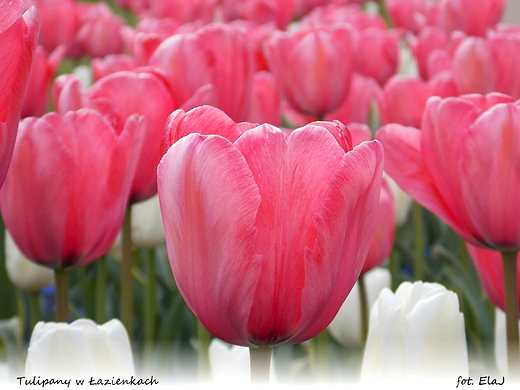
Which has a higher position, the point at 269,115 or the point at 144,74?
the point at 144,74

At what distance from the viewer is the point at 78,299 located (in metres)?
1.50

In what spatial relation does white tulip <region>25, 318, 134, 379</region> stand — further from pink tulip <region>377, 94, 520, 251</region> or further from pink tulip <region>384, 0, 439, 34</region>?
pink tulip <region>384, 0, 439, 34</region>

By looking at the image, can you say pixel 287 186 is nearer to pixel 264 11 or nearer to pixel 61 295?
pixel 61 295

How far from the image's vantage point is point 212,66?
0.96 m

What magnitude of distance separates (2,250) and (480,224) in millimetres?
903

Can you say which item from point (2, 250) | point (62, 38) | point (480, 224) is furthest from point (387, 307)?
point (62, 38)

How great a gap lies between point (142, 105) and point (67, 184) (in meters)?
0.16

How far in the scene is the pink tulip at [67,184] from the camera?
0.70 metres

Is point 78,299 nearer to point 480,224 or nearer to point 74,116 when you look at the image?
point 74,116

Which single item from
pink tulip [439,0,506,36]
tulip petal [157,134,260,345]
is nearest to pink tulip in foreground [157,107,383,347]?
tulip petal [157,134,260,345]

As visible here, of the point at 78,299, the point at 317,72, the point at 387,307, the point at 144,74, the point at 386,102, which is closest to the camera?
the point at 387,307

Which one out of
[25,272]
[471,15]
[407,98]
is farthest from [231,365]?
[471,15]

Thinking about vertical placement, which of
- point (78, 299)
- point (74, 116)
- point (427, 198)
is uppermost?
point (74, 116)

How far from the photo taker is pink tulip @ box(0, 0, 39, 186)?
453 millimetres
